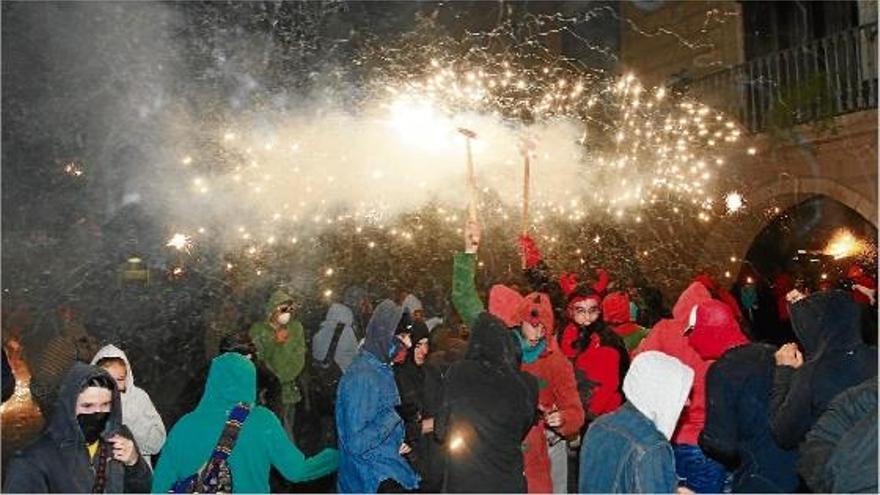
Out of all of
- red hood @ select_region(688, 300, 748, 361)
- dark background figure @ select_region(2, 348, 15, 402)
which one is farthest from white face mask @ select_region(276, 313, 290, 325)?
red hood @ select_region(688, 300, 748, 361)

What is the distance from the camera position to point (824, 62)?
26.7 feet

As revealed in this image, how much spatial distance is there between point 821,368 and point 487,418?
54.0 inches

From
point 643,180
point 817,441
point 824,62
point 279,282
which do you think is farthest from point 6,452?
point 824,62

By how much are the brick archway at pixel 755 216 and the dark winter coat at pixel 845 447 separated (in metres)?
6.12

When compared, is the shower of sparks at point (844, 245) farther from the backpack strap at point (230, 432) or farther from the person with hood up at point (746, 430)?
the backpack strap at point (230, 432)

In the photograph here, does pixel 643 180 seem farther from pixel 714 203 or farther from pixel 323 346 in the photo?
pixel 323 346

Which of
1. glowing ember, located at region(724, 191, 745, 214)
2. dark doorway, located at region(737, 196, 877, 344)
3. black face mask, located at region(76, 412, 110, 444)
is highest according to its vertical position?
glowing ember, located at region(724, 191, 745, 214)

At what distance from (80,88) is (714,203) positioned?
26.0ft

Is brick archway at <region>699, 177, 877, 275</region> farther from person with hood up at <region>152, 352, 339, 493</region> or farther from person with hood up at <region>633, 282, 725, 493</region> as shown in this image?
person with hood up at <region>152, 352, 339, 493</region>

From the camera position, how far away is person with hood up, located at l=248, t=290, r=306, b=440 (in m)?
5.93

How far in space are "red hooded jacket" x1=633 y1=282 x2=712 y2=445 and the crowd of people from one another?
11 mm

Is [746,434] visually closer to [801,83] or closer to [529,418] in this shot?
[529,418]

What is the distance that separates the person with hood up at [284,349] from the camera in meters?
5.93

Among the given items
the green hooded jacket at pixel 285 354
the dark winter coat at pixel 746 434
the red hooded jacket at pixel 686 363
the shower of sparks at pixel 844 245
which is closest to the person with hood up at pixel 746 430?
the dark winter coat at pixel 746 434
